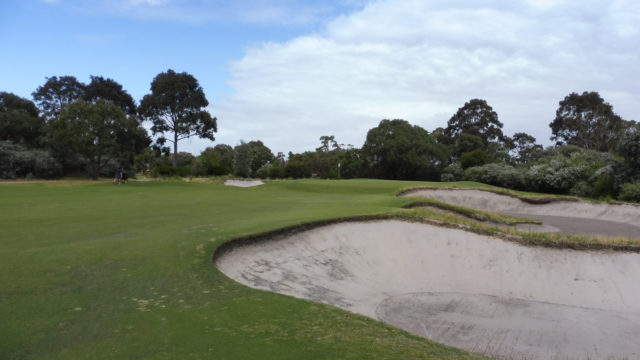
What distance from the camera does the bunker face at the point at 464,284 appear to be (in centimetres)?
796

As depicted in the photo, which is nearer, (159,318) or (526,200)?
(159,318)

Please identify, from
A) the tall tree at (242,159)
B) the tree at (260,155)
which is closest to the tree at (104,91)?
the tall tree at (242,159)

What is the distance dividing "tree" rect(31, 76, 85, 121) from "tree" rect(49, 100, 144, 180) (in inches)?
1280

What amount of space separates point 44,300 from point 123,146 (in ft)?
115

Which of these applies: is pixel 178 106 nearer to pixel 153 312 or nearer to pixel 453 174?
pixel 453 174

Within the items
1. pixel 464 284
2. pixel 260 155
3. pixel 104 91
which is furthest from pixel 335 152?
pixel 464 284

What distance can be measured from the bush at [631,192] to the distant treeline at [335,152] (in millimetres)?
68

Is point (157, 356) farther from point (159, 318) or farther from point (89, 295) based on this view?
point (89, 295)

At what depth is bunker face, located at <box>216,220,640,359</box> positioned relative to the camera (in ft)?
26.1

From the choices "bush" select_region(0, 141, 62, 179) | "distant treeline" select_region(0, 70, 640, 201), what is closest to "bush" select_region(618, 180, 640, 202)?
"distant treeline" select_region(0, 70, 640, 201)

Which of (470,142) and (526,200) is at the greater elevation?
(470,142)

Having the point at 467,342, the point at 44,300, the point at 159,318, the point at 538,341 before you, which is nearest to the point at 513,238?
the point at 538,341

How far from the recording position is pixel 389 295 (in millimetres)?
9719

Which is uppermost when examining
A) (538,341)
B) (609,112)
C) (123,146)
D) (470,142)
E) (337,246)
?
(609,112)
